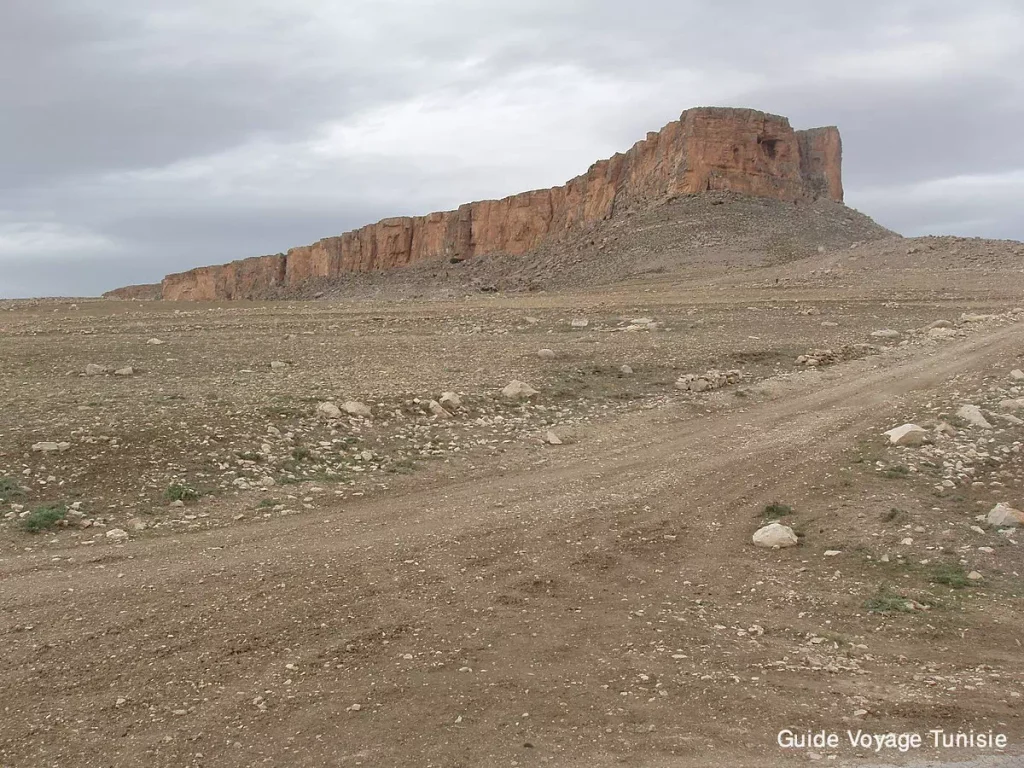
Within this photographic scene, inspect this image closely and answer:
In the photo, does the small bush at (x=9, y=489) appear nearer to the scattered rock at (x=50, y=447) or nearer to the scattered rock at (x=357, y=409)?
the scattered rock at (x=50, y=447)

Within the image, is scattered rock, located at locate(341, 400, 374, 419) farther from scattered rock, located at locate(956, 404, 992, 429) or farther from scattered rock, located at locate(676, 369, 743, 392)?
scattered rock, located at locate(956, 404, 992, 429)

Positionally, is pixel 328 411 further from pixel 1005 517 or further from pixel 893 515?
pixel 1005 517

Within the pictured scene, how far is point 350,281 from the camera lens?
10031 centimetres

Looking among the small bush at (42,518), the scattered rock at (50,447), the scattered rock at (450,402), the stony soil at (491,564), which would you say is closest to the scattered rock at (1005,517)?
the stony soil at (491,564)

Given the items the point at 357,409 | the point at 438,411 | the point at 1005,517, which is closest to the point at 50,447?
the point at 357,409

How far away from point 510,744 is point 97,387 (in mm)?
9790

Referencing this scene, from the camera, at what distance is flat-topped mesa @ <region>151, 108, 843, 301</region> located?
6738 cm

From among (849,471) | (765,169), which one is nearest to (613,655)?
(849,471)

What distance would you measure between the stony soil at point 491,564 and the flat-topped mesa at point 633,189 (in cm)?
5717

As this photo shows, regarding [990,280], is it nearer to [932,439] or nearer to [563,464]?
[932,439]

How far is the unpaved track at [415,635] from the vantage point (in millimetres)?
3967

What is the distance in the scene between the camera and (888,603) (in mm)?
5555

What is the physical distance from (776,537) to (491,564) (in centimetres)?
243

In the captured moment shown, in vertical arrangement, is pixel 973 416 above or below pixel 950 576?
above
